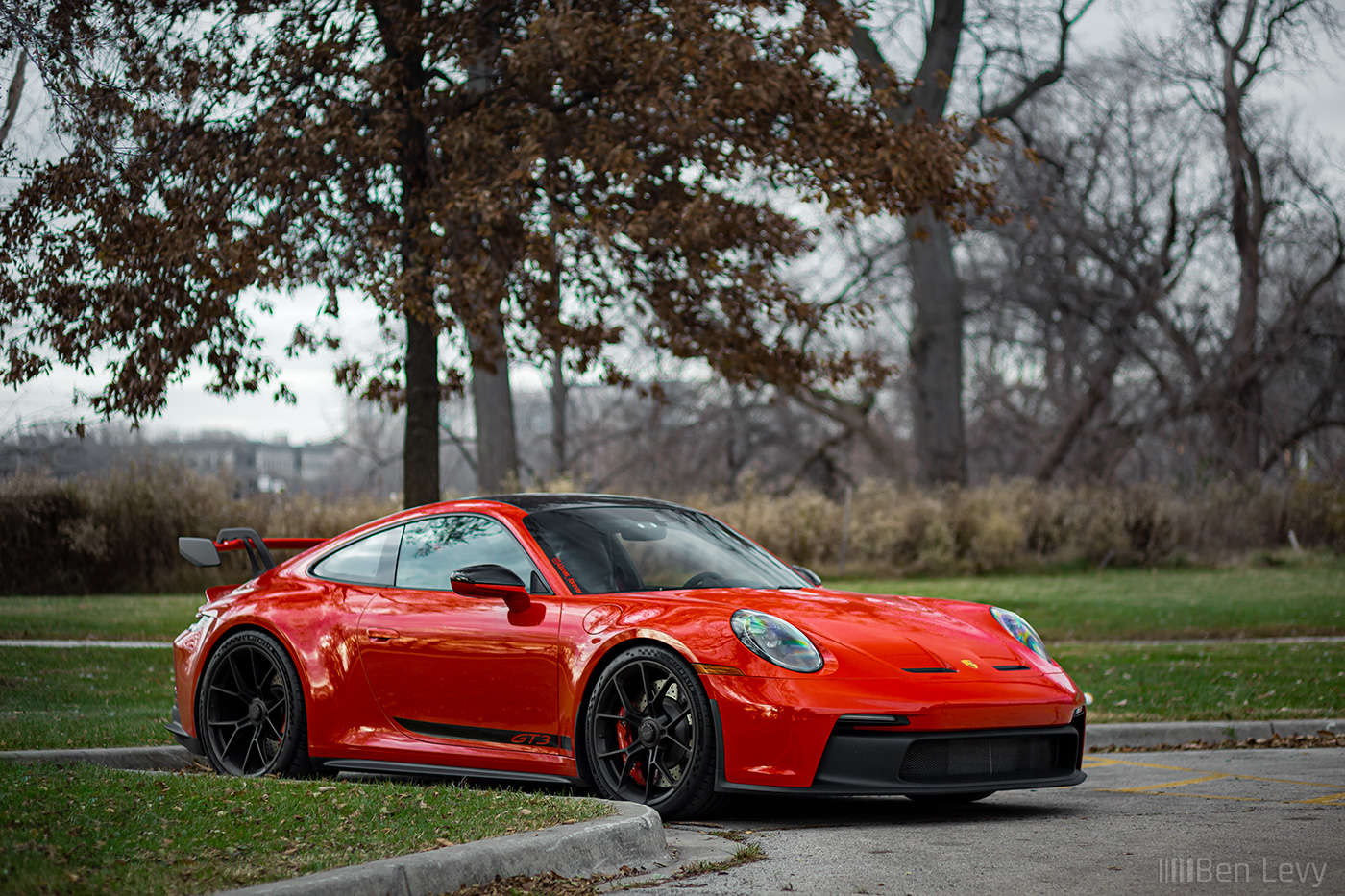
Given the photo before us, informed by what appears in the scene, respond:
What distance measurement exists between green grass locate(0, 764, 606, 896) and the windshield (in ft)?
3.98

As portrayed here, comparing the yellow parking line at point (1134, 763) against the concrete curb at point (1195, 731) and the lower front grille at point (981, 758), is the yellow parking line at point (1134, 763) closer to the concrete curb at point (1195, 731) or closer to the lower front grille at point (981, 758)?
the concrete curb at point (1195, 731)

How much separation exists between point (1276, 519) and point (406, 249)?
836 inches

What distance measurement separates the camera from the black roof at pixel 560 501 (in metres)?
7.00

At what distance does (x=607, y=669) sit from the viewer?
19.6 feet

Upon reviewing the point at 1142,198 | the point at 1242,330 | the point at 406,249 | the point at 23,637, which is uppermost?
the point at 1142,198

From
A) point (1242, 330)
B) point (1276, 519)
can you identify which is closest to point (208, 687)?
point (1276, 519)

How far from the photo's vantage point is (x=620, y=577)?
660cm

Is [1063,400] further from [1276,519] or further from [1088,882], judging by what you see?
[1088,882]

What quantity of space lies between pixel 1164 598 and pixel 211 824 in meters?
16.3

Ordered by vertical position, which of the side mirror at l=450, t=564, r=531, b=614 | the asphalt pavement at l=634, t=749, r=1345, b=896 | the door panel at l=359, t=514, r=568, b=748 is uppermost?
the side mirror at l=450, t=564, r=531, b=614

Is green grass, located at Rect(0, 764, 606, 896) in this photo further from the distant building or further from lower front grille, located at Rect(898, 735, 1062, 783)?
the distant building

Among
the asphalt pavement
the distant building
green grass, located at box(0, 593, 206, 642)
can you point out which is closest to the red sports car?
the asphalt pavement

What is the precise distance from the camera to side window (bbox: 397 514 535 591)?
6707 mm

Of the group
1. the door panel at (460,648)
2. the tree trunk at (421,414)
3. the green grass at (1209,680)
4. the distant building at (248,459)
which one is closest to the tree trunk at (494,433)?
the distant building at (248,459)
